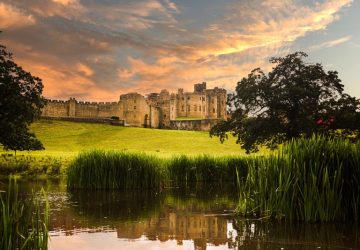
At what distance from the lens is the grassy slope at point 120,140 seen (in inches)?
1830

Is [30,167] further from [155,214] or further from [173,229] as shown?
[173,229]

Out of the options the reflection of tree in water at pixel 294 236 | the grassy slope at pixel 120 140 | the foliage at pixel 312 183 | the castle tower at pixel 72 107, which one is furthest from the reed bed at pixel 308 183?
the castle tower at pixel 72 107

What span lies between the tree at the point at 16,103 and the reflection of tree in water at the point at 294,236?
52.3 ft

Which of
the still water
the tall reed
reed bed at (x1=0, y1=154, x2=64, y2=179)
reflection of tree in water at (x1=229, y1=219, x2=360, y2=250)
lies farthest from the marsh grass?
reflection of tree in water at (x1=229, y1=219, x2=360, y2=250)

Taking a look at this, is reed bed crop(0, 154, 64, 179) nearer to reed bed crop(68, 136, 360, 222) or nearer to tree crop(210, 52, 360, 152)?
tree crop(210, 52, 360, 152)

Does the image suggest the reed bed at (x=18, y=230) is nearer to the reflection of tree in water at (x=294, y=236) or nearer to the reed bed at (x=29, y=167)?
the reflection of tree in water at (x=294, y=236)

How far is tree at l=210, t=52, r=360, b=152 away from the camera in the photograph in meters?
23.4

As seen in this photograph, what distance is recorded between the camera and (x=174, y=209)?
12945 mm

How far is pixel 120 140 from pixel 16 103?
30432mm

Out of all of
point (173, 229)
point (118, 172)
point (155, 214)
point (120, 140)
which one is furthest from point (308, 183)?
point (120, 140)

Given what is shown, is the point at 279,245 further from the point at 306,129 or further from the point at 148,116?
the point at 148,116

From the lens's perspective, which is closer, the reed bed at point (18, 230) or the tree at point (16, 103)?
the reed bed at point (18, 230)

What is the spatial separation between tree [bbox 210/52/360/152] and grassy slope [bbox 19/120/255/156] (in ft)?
58.2

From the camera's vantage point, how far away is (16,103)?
902 inches
